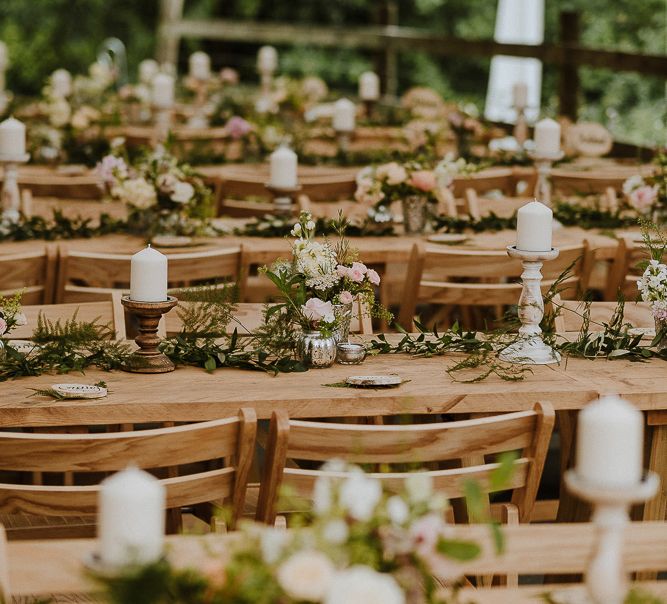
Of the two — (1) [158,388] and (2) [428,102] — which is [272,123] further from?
(1) [158,388]

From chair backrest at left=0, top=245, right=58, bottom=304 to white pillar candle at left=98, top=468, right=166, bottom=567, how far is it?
9.53 ft

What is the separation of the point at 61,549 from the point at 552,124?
165 inches

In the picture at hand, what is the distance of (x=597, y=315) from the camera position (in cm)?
389

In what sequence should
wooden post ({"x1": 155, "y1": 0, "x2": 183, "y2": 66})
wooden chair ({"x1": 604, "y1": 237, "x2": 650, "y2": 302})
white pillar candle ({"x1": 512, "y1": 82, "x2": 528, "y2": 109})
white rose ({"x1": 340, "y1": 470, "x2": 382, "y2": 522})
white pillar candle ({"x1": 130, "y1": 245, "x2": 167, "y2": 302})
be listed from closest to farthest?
white rose ({"x1": 340, "y1": 470, "x2": 382, "y2": 522}) → white pillar candle ({"x1": 130, "y1": 245, "x2": 167, "y2": 302}) → wooden chair ({"x1": 604, "y1": 237, "x2": 650, "y2": 302}) → white pillar candle ({"x1": 512, "y1": 82, "x2": 528, "y2": 109}) → wooden post ({"x1": 155, "y1": 0, "x2": 183, "y2": 66})

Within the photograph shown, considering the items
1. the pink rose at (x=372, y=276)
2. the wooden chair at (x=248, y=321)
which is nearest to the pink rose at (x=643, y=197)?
the wooden chair at (x=248, y=321)

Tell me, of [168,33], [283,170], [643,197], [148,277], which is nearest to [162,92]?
[283,170]

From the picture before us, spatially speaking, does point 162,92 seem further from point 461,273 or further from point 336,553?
point 336,553

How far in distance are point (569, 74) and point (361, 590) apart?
8.81m

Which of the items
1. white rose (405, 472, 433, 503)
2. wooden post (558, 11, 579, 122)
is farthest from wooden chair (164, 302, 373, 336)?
wooden post (558, 11, 579, 122)

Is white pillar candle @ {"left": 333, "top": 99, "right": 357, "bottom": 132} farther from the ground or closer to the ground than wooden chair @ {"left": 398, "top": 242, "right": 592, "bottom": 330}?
farther from the ground

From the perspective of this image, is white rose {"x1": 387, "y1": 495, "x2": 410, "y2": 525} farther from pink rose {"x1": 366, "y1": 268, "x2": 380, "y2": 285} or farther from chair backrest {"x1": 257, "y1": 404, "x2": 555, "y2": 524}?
pink rose {"x1": 366, "y1": 268, "x2": 380, "y2": 285}

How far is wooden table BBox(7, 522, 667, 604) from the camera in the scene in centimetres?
192

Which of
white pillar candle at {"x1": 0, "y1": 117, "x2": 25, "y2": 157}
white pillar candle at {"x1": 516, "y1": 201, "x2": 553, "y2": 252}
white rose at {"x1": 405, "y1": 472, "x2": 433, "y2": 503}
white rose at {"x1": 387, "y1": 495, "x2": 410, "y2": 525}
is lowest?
white rose at {"x1": 387, "y1": 495, "x2": 410, "y2": 525}

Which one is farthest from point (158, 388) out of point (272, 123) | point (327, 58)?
point (327, 58)
